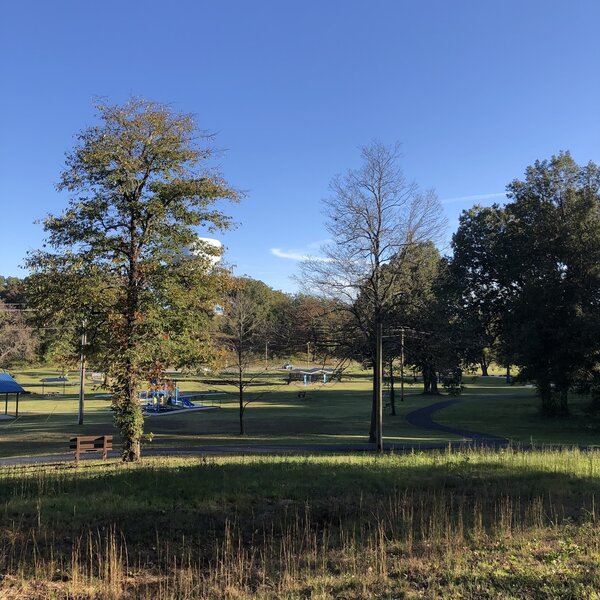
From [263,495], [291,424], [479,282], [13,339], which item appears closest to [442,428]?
[291,424]

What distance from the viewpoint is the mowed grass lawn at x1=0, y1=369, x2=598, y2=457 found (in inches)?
1112

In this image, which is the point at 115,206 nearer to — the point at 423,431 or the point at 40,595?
the point at 40,595

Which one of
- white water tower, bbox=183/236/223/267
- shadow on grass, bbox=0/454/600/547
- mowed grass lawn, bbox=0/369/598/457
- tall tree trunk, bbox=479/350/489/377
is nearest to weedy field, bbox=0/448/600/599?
shadow on grass, bbox=0/454/600/547

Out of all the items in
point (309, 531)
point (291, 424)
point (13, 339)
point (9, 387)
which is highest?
point (13, 339)

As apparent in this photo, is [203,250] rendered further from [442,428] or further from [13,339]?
[13,339]

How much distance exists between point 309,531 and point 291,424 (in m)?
32.2

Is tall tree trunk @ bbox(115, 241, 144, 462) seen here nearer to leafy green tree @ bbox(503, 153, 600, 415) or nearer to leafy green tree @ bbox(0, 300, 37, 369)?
leafy green tree @ bbox(503, 153, 600, 415)

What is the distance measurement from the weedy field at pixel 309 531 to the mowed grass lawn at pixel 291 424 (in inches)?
378

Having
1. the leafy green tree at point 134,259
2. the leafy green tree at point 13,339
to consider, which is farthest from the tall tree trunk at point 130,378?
the leafy green tree at point 13,339

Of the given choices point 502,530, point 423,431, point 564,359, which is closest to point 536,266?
point 564,359

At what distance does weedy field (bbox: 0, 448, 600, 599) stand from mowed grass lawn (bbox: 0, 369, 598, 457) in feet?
31.5

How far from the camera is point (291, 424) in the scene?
131 feet

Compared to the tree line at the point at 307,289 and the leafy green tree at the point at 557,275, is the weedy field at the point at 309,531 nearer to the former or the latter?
the tree line at the point at 307,289

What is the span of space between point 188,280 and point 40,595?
11173 millimetres
